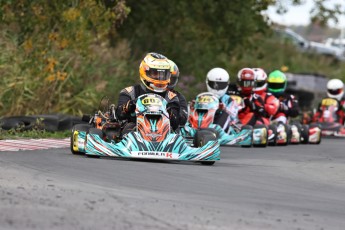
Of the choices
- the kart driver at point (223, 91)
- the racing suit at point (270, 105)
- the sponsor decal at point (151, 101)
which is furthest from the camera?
the racing suit at point (270, 105)

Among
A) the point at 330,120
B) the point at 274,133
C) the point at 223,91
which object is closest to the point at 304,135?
the point at 274,133

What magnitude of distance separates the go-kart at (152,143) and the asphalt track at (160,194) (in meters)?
0.15

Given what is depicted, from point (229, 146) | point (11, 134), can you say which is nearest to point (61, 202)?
point (11, 134)

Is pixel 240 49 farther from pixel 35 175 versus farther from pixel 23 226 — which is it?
pixel 23 226

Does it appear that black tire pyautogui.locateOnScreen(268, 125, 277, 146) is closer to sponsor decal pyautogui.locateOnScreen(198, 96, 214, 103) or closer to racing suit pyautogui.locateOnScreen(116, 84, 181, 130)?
sponsor decal pyautogui.locateOnScreen(198, 96, 214, 103)

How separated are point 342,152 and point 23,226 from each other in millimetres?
11215

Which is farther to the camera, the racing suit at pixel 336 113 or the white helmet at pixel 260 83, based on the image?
the racing suit at pixel 336 113

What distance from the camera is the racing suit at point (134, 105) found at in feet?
43.0

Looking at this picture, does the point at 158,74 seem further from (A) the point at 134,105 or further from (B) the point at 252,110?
(B) the point at 252,110

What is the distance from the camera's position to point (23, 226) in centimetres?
711

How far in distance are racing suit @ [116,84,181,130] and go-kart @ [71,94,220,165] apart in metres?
0.32

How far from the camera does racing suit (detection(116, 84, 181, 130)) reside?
13094mm

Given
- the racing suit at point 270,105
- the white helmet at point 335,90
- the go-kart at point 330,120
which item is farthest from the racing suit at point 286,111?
the white helmet at point 335,90

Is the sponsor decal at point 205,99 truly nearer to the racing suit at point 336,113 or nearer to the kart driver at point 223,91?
the kart driver at point 223,91
